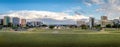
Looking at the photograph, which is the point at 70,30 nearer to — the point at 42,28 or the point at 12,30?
the point at 42,28

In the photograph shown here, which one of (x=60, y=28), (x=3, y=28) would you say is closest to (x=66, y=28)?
(x=60, y=28)

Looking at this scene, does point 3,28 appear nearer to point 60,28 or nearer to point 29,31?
point 29,31

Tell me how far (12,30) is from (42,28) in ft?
53.7

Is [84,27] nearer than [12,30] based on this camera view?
No

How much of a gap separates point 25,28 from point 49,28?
1138cm

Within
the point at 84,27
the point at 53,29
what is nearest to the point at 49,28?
the point at 53,29

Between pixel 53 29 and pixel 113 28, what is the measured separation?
25291 millimetres

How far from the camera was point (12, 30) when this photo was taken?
518ft

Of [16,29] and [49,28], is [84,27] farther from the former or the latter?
[16,29]

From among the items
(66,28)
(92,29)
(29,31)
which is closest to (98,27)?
(92,29)

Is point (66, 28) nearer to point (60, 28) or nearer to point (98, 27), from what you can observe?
point (60, 28)

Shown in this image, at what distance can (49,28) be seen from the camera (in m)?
171

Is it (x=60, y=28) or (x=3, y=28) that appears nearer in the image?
(x=3, y=28)

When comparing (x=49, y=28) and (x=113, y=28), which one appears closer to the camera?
(x=113, y=28)
